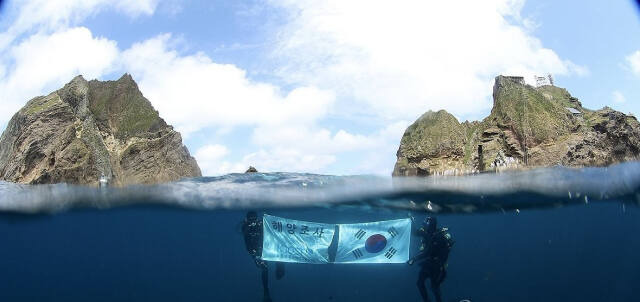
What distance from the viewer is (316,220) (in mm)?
→ 26766

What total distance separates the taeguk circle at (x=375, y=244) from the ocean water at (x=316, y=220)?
2356 mm

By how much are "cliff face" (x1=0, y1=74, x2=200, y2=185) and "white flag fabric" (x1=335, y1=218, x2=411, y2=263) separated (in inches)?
546

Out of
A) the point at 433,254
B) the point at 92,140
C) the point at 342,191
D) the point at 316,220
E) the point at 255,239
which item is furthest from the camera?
the point at 92,140

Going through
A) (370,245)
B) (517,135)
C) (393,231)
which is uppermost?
(517,135)

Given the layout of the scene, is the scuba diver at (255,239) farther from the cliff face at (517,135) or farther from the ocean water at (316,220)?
the cliff face at (517,135)

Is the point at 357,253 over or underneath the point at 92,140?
underneath

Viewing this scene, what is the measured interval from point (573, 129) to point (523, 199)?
8.52 m

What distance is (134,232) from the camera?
29.1 metres

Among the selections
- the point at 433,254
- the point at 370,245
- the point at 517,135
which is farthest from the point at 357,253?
the point at 517,135

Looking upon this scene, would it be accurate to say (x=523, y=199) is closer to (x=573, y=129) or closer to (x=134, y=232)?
(x=573, y=129)

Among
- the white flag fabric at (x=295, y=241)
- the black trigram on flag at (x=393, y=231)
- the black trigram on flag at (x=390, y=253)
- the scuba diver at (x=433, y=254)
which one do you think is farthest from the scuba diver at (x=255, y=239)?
the scuba diver at (x=433, y=254)

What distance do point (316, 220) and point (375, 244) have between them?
12507 millimetres

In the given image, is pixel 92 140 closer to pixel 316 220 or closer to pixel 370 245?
pixel 316 220

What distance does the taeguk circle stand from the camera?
1445cm
